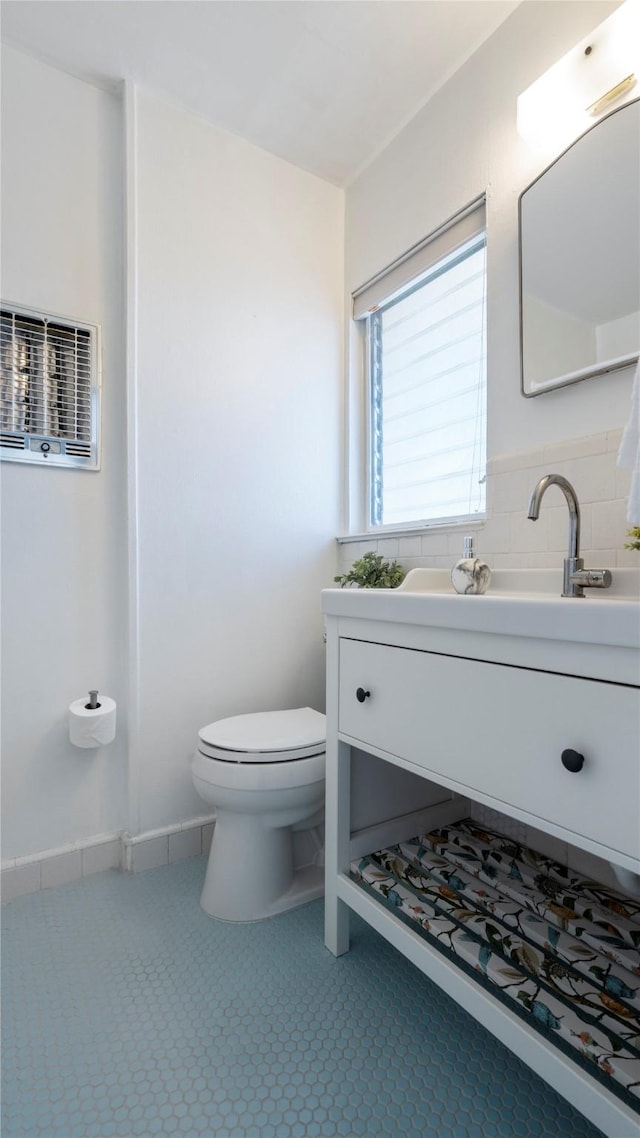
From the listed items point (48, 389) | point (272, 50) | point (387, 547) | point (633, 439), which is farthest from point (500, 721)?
point (272, 50)

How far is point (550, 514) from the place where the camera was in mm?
Result: 1294

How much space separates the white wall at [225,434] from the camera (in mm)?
1655

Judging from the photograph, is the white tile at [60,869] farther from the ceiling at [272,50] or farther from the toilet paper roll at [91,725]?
the ceiling at [272,50]

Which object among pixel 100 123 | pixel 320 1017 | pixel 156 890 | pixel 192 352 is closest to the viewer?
pixel 320 1017

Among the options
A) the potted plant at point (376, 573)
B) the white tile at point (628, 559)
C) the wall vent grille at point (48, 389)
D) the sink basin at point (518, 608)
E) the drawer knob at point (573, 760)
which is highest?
the wall vent grille at point (48, 389)

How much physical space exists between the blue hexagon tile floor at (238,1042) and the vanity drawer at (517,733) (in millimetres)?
529

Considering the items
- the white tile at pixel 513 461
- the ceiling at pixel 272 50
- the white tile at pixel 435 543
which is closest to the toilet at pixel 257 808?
the white tile at pixel 435 543

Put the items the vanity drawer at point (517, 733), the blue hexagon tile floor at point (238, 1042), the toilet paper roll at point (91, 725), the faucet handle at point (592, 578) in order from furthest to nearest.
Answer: the toilet paper roll at point (91, 725), the faucet handle at point (592, 578), the blue hexagon tile floor at point (238, 1042), the vanity drawer at point (517, 733)

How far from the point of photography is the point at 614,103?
46.1 inches

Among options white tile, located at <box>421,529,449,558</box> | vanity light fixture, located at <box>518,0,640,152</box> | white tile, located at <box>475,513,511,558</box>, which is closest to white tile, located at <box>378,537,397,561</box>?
white tile, located at <box>421,529,449,558</box>

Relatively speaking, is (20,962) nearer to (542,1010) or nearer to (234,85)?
(542,1010)

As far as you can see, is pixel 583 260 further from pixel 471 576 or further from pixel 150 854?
pixel 150 854

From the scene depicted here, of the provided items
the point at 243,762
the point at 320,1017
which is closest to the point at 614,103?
the point at 243,762

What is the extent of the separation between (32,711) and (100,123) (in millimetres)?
1766
